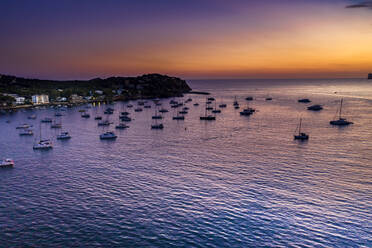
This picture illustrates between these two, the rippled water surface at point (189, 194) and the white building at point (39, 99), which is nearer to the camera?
the rippled water surface at point (189, 194)

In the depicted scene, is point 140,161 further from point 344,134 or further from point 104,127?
point 344,134

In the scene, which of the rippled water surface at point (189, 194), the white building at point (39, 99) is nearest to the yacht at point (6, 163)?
the rippled water surface at point (189, 194)

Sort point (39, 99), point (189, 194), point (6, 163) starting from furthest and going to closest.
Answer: point (39, 99) → point (6, 163) → point (189, 194)

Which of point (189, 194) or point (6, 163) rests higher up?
point (6, 163)

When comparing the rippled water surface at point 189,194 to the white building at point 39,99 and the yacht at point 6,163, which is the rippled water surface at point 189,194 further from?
the white building at point 39,99

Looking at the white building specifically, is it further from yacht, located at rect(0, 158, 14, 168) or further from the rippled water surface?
yacht, located at rect(0, 158, 14, 168)

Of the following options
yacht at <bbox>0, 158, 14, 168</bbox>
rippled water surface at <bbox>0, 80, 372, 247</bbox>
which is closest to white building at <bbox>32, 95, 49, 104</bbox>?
rippled water surface at <bbox>0, 80, 372, 247</bbox>

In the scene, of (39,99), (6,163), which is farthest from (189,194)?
(39,99)

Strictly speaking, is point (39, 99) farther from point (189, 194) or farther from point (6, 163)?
point (189, 194)
